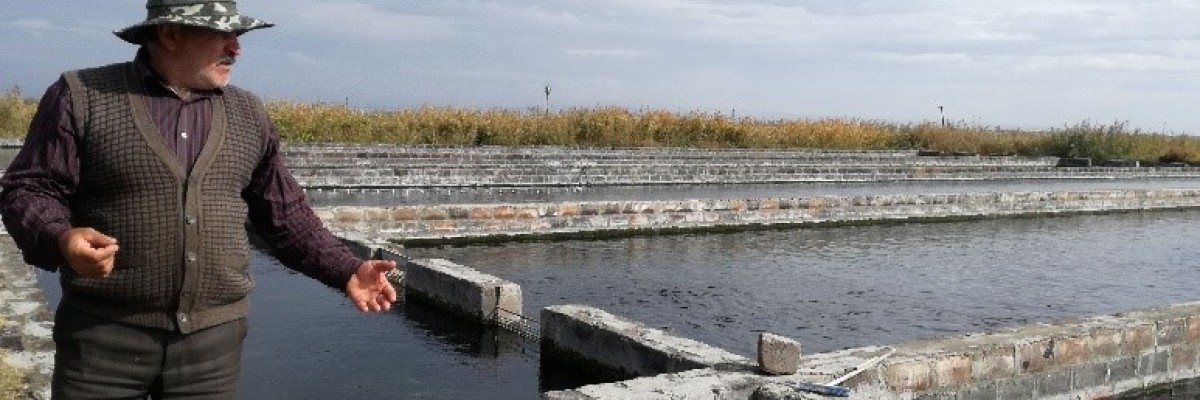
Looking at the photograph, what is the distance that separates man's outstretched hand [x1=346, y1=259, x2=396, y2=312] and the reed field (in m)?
24.2

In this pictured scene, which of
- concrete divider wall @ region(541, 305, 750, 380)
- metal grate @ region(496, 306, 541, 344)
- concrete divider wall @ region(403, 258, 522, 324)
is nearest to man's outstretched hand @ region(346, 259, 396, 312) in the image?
concrete divider wall @ region(541, 305, 750, 380)

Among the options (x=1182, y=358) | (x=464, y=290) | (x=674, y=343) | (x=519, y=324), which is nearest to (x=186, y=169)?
(x=674, y=343)

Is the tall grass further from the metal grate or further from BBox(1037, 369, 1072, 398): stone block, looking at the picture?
BBox(1037, 369, 1072, 398): stone block

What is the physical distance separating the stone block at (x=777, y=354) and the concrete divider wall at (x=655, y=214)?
678 centimetres

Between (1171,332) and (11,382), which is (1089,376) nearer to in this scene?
(1171,332)

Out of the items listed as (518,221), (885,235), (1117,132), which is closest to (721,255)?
(518,221)

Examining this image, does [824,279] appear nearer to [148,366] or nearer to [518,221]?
[518,221]

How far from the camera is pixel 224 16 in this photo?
7.47 ft

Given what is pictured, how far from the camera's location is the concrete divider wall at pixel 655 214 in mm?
12219

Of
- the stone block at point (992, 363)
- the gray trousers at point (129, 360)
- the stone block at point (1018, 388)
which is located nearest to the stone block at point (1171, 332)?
the stone block at point (1018, 388)

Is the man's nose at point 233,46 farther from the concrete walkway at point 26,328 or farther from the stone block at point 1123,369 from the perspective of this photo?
the stone block at point 1123,369

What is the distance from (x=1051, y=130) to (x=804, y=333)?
3532 centimetres

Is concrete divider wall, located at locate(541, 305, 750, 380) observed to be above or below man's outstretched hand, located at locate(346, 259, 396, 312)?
below

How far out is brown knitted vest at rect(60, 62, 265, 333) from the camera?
2203mm
